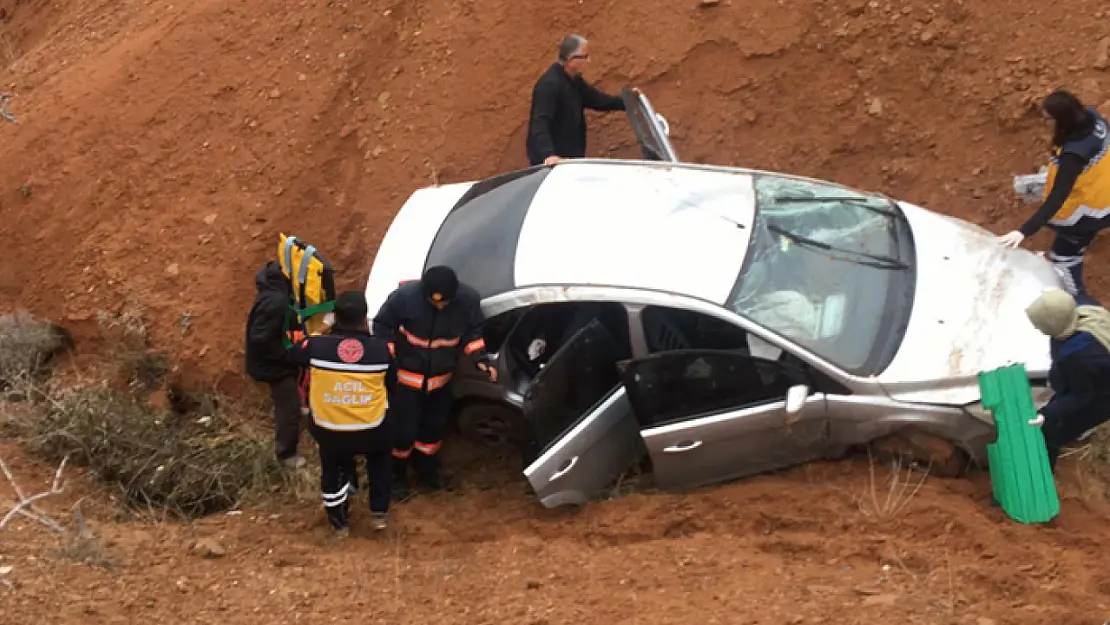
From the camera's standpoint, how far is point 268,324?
19.5ft

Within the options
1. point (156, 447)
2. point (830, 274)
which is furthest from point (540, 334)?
point (156, 447)

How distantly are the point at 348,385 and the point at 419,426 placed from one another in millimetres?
807

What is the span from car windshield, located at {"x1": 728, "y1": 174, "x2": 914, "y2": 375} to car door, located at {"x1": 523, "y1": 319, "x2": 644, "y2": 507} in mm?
762

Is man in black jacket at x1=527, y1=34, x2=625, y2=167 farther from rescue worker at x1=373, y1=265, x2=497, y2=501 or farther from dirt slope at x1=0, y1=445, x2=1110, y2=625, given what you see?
dirt slope at x1=0, y1=445, x2=1110, y2=625

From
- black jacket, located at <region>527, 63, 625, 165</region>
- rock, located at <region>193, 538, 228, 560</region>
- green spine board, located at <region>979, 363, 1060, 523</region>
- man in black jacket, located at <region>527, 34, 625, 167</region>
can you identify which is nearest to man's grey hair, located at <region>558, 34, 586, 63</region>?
man in black jacket, located at <region>527, 34, 625, 167</region>

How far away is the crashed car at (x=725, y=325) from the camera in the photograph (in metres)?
5.43

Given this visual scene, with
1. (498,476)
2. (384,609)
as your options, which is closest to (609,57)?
(498,476)

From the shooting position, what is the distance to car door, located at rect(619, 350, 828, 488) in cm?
543

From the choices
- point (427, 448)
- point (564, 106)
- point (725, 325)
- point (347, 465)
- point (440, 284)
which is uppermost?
point (564, 106)

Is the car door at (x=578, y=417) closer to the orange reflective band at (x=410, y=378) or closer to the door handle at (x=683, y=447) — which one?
the door handle at (x=683, y=447)

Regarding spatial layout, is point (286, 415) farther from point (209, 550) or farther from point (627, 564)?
point (627, 564)

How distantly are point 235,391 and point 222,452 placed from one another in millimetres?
838

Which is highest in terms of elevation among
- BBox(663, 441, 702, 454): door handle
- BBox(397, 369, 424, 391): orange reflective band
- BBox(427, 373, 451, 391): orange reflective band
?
BBox(397, 369, 424, 391): orange reflective band

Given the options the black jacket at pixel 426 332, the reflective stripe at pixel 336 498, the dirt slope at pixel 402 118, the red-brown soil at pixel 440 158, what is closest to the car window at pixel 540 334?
the black jacket at pixel 426 332
